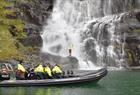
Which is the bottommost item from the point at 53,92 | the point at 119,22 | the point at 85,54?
the point at 53,92

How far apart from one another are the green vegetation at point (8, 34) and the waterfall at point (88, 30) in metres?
6.98

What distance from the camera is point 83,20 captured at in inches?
2872

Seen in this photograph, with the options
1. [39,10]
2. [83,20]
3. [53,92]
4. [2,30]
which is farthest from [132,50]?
[53,92]

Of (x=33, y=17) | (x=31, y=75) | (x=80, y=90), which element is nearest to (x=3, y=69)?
(x=31, y=75)

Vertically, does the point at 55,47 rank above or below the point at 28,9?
below

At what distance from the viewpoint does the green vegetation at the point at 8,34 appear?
Answer: 173 feet

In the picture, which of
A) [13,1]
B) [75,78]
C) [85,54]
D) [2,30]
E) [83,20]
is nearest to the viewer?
[75,78]

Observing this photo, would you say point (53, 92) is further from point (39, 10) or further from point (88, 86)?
point (39, 10)

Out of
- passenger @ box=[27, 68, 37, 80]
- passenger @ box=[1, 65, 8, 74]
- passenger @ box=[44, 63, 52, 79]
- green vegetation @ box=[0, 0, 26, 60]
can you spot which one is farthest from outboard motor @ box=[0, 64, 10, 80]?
green vegetation @ box=[0, 0, 26, 60]

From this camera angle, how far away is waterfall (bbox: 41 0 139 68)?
6731 centimetres

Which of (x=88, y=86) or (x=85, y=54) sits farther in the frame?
(x=85, y=54)

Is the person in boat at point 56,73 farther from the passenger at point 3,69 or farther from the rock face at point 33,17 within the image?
the rock face at point 33,17

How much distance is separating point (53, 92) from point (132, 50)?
3678 cm

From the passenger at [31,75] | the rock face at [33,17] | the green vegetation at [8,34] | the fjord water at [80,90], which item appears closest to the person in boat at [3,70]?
the fjord water at [80,90]
